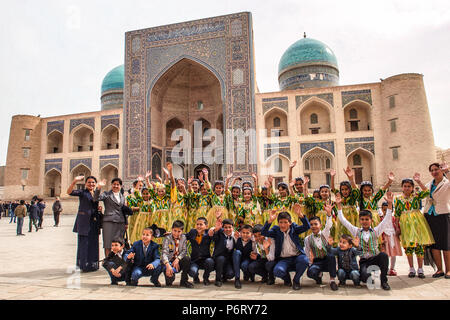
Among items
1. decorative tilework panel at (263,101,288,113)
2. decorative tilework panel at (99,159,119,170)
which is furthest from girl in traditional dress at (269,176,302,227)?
decorative tilework panel at (99,159,119,170)

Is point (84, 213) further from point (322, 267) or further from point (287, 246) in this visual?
point (322, 267)

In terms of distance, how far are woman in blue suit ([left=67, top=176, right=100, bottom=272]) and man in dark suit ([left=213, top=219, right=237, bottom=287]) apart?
1.71m

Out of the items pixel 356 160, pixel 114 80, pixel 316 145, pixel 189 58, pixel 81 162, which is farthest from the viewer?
pixel 114 80

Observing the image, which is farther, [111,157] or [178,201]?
[111,157]

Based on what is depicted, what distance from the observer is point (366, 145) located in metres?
16.8

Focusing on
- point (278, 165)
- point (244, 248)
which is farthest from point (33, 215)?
point (278, 165)

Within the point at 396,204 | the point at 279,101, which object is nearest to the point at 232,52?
the point at 279,101

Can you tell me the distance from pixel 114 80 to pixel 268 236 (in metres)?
25.0

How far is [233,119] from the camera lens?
52.4 ft

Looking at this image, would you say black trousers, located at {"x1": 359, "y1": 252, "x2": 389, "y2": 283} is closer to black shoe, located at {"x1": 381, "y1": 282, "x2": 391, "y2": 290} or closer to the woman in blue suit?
black shoe, located at {"x1": 381, "y1": 282, "x2": 391, "y2": 290}

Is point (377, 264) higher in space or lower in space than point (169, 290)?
higher

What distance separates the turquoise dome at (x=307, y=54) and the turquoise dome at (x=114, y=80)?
40.6 ft

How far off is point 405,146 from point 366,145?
178cm

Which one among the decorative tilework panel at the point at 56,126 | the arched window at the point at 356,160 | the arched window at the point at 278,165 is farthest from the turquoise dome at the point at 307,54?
the decorative tilework panel at the point at 56,126
